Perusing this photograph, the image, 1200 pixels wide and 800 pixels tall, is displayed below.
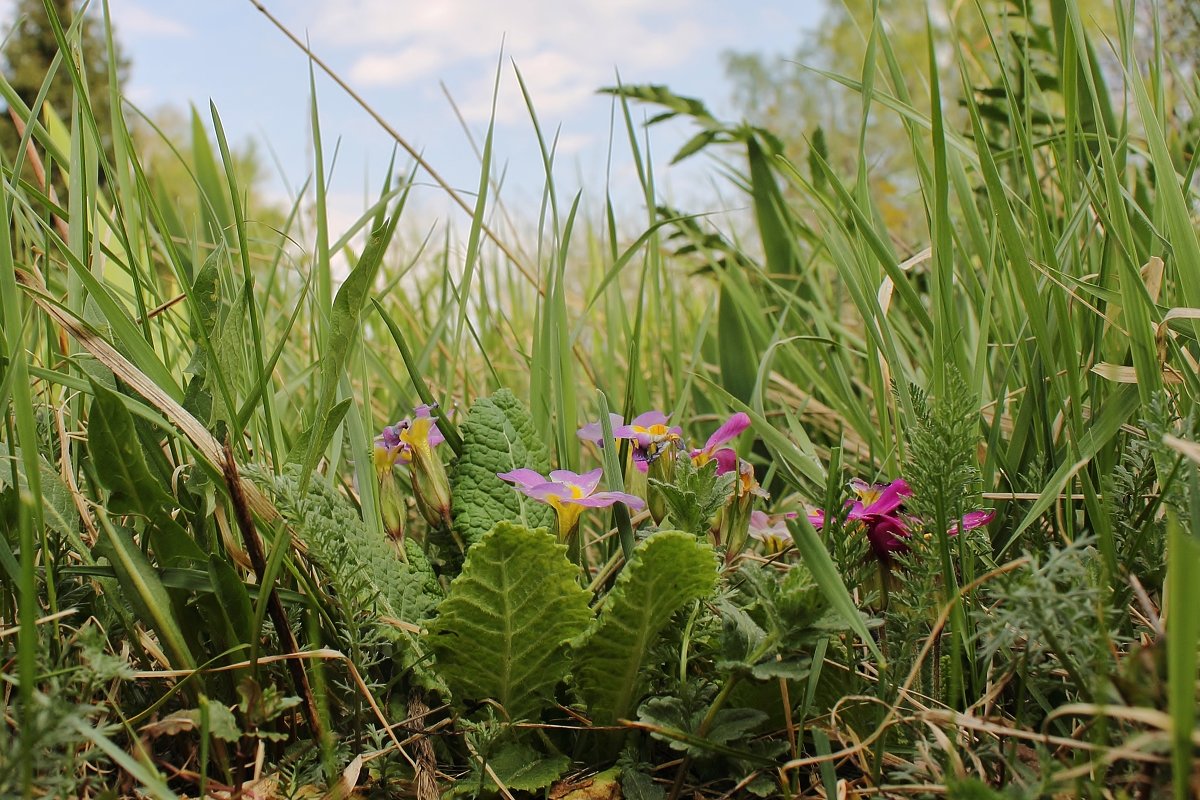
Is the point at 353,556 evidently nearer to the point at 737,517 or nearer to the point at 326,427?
the point at 326,427

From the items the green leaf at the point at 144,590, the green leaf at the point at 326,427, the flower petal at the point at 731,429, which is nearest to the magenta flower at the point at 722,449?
the flower petal at the point at 731,429

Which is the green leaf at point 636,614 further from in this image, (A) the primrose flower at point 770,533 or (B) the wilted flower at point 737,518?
(A) the primrose flower at point 770,533

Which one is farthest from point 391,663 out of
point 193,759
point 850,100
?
point 850,100

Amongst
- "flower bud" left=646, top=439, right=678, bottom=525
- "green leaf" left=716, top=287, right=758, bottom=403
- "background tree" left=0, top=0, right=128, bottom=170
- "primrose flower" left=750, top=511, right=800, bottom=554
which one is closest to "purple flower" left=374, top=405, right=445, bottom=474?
"flower bud" left=646, top=439, right=678, bottom=525

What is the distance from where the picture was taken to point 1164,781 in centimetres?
43

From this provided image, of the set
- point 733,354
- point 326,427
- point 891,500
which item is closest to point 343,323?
point 326,427

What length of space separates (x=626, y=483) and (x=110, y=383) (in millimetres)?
469

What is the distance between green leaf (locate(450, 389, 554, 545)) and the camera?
Answer: 2.66 feet

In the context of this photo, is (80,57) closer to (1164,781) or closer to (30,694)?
(30,694)

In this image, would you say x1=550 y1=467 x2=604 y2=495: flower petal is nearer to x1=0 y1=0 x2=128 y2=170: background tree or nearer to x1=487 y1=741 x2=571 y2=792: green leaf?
x1=487 y1=741 x2=571 y2=792: green leaf

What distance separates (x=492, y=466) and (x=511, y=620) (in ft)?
0.66

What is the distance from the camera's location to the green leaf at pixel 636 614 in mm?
616

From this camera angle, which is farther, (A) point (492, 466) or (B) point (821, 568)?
(A) point (492, 466)

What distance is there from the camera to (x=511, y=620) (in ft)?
2.18
